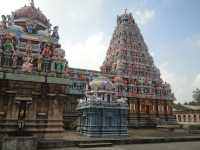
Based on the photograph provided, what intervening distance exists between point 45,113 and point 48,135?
1.90m

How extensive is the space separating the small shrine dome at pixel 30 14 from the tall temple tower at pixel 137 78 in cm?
1930

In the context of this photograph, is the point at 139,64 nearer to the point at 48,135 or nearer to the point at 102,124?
the point at 102,124

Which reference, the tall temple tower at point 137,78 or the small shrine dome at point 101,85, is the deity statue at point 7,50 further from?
the tall temple tower at point 137,78

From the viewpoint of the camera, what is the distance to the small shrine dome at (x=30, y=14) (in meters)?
25.6

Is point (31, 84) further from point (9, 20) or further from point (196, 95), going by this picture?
point (196, 95)

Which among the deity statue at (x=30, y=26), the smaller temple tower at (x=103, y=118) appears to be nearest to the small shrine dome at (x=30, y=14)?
the deity statue at (x=30, y=26)

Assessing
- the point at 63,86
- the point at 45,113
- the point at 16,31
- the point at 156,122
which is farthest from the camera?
the point at 156,122

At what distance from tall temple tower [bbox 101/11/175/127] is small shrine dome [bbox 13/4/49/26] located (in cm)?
1930

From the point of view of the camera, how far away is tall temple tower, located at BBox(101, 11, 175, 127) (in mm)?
41031

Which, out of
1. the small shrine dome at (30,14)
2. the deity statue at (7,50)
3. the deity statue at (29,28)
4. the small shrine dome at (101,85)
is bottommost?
the small shrine dome at (101,85)

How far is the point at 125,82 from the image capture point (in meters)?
41.7

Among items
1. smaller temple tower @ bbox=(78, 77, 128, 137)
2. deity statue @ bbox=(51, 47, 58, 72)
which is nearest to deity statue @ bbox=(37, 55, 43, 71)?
deity statue @ bbox=(51, 47, 58, 72)

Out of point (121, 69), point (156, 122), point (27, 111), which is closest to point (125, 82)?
point (121, 69)

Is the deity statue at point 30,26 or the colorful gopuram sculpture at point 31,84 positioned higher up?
the deity statue at point 30,26
